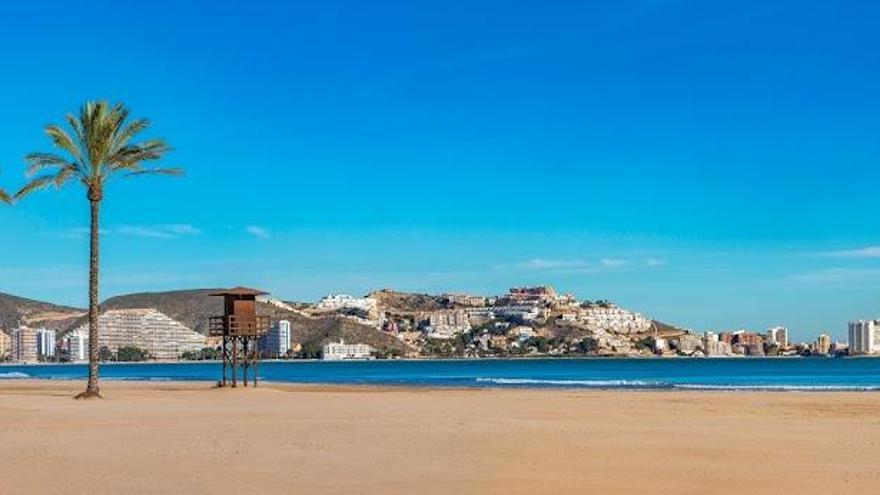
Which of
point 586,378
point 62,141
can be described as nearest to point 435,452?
point 62,141

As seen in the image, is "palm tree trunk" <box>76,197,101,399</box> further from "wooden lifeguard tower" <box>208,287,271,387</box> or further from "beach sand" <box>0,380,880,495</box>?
"wooden lifeguard tower" <box>208,287,271,387</box>

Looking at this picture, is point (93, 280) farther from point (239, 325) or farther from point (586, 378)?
point (586, 378)

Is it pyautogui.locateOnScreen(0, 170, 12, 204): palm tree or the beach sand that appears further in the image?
pyautogui.locateOnScreen(0, 170, 12, 204): palm tree

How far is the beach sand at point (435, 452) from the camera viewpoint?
12.7 metres

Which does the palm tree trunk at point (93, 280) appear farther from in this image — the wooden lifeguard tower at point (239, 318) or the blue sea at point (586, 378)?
the blue sea at point (586, 378)

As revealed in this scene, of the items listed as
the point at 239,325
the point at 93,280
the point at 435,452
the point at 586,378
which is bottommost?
the point at 586,378

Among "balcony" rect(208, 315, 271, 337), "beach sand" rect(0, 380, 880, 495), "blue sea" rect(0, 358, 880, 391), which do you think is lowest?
"blue sea" rect(0, 358, 880, 391)

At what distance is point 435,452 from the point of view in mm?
16219

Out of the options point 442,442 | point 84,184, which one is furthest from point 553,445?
point 84,184

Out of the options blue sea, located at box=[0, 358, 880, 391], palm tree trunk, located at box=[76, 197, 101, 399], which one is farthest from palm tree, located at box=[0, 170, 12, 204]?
blue sea, located at box=[0, 358, 880, 391]

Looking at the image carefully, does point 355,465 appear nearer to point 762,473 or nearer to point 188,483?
point 188,483

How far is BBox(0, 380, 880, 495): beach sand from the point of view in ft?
41.8

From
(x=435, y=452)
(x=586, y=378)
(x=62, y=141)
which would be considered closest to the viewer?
(x=435, y=452)

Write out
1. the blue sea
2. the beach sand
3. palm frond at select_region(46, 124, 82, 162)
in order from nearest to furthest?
1. the beach sand
2. palm frond at select_region(46, 124, 82, 162)
3. the blue sea
